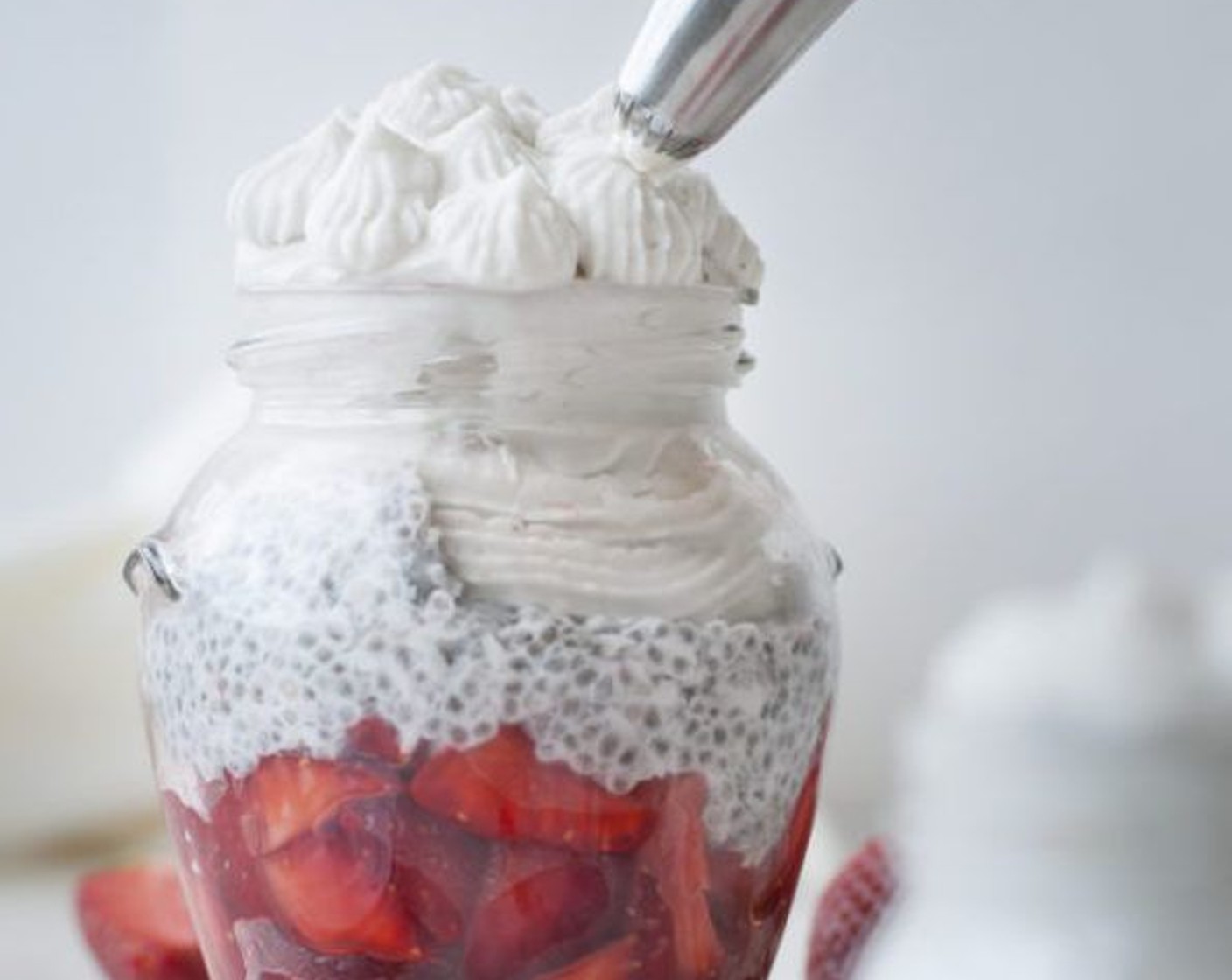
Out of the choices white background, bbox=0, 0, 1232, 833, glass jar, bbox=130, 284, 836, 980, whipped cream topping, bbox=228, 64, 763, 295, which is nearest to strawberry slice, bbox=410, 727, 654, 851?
glass jar, bbox=130, 284, 836, 980

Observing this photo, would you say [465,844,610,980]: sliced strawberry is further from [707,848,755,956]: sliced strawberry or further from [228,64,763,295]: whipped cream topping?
[228,64,763,295]: whipped cream topping

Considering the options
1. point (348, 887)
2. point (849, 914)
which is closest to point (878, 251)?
point (849, 914)

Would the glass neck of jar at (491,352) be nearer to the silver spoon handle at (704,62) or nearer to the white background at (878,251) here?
the silver spoon handle at (704,62)

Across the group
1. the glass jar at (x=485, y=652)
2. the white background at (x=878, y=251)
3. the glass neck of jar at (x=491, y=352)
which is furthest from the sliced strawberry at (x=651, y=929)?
the white background at (x=878, y=251)

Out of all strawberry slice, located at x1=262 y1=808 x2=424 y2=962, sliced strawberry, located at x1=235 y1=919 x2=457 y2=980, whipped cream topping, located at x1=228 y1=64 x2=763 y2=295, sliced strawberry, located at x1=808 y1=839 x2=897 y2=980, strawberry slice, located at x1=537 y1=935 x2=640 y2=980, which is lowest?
sliced strawberry, located at x1=808 y1=839 x2=897 y2=980

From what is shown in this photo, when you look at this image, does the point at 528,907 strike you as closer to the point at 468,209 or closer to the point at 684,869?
the point at 684,869
